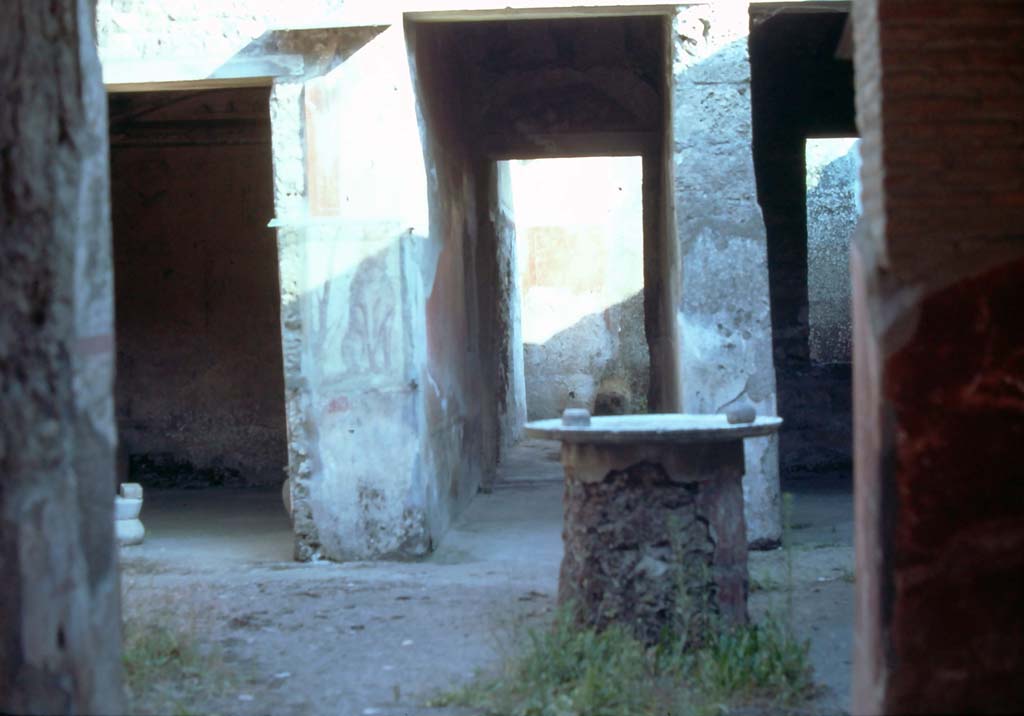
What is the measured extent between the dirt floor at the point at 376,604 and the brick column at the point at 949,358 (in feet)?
4.02

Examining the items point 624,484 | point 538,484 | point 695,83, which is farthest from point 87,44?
point 538,484

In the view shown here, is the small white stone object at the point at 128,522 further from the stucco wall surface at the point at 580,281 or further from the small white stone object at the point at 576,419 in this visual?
the stucco wall surface at the point at 580,281

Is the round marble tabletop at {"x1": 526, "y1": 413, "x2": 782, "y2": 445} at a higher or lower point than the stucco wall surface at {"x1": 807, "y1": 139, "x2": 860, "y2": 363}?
lower

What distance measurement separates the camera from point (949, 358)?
2.72m

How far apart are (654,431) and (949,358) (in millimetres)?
1603

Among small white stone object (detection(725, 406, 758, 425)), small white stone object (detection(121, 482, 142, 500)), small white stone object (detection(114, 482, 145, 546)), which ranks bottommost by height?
small white stone object (detection(114, 482, 145, 546))

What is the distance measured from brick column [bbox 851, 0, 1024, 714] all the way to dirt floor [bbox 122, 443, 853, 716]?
1226 mm

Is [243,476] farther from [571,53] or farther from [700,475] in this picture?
[700,475]

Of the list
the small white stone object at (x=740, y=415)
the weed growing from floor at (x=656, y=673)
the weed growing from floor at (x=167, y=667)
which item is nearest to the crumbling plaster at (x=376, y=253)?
the weed growing from floor at (x=167, y=667)

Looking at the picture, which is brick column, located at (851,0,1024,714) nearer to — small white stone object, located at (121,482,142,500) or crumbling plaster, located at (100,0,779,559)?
crumbling plaster, located at (100,0,779,559)

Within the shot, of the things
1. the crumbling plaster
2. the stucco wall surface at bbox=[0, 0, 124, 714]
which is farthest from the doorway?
the stucco wall surface at bbox=[0, 0, 124, 714]

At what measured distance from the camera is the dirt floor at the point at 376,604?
4.23 meters

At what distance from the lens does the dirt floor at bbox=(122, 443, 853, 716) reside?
4227mm

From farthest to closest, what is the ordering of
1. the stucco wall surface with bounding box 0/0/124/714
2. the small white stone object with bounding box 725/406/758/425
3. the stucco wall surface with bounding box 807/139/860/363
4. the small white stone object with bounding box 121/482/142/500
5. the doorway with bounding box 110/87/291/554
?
the stucco wall surface with bounding box 807/139/860/363, the doorway with bounding box 110/87/291/554, the small white stone object with bounding box 121/482/142/500, the small white stone object with bounding box 725/406/758/425, the stucco wall surface with bounding box 0/0/124/714
